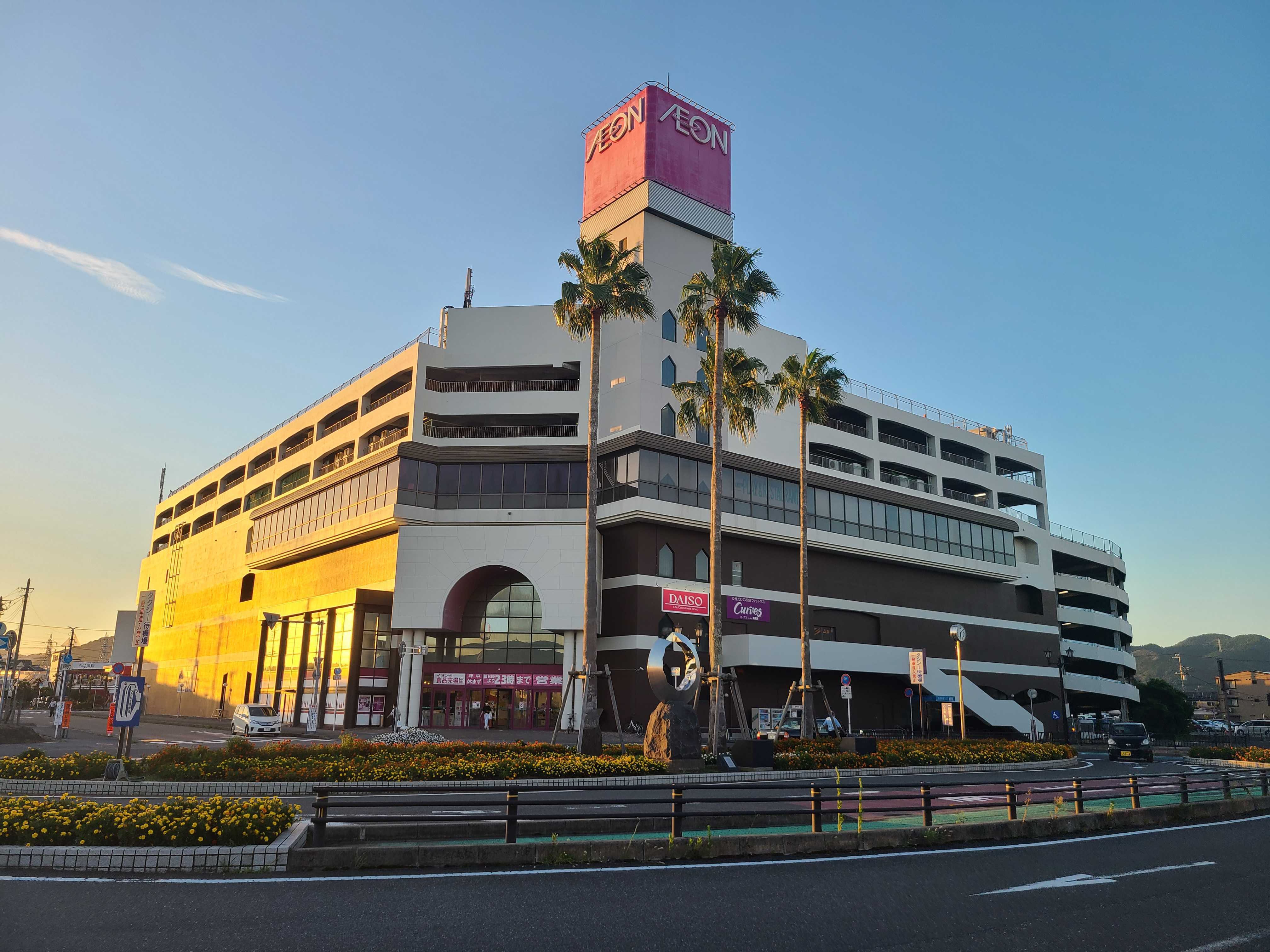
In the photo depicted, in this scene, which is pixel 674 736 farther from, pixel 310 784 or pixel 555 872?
pixel 555 872

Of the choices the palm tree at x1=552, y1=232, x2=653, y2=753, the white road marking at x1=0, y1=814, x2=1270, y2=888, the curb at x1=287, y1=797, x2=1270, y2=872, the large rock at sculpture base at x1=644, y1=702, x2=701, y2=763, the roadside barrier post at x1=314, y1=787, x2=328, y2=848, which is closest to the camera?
the white road marking at x1=0, y1=814, x2=1270, y2=888

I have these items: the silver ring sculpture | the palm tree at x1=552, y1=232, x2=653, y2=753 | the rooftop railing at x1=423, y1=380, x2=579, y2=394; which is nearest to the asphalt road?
the silver ring sculpture

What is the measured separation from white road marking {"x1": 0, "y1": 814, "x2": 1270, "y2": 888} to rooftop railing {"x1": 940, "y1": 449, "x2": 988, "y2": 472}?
2030 inches

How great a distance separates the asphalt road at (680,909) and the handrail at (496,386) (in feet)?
123

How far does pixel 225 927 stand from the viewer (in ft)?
25.5

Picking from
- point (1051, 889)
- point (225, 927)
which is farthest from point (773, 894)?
point (225, 927)

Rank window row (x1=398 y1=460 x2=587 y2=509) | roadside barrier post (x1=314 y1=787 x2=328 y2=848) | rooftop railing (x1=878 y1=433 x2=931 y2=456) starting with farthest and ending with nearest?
rooftop railing (x1=878 y1=433 x2=931 y2=456), window row (x1=398 y1=460 x2=587 y2=509), roadside barrier post (x1=314 y1=787 x2=328 y2=848)

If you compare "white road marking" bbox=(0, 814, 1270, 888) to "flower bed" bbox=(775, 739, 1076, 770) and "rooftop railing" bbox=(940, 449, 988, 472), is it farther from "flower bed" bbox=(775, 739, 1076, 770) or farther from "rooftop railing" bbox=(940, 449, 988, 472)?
"rooftop railing" bbox=(940, 449, 988, 472)

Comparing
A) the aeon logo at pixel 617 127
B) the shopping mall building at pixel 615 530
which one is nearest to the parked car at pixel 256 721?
the shopping mall building at pixel 615 530

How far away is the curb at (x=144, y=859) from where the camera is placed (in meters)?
10.0

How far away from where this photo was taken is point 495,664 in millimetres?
45594

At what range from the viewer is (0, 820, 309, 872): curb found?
10.0 meters

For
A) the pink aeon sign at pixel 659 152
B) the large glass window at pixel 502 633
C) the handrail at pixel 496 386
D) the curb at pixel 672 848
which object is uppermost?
the pink aeon sign at pixel 659 152

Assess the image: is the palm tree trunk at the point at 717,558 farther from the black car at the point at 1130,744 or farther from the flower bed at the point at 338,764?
the black car at the point at 1130,744
